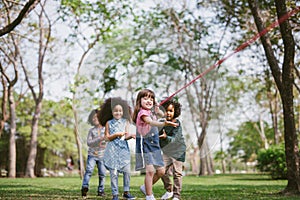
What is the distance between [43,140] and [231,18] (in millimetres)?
22489

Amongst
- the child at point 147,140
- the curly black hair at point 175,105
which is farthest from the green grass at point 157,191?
the curly black hair at point 175,105

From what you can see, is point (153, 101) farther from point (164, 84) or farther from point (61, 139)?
point (61, 139)

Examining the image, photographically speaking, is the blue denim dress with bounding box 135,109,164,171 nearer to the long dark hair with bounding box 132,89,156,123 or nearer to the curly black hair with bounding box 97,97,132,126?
the long dark hair with bounding box 132,89,156,123

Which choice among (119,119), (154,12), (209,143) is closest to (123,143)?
(119,119)

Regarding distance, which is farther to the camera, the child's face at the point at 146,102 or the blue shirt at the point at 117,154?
the blue shirt at the point at 117,154

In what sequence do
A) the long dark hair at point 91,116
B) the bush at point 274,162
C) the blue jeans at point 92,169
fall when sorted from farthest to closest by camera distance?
the bush at point 274,162 < the blue jeans at point 92,169 < the long dark hair at point 91,116

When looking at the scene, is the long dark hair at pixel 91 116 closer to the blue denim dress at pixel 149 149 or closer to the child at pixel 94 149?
the child at pixel 94 149

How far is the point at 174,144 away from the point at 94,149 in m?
2.09

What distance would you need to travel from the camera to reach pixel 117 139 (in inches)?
209

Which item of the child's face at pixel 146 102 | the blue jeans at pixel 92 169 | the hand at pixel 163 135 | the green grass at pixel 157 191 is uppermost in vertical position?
the child's face at pixel 146 102

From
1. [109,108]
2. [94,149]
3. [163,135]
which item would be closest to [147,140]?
[163,135]

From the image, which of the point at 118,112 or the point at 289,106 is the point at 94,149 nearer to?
the point at 118,112

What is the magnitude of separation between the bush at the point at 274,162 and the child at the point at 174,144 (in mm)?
11012

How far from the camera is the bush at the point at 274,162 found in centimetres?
1595
